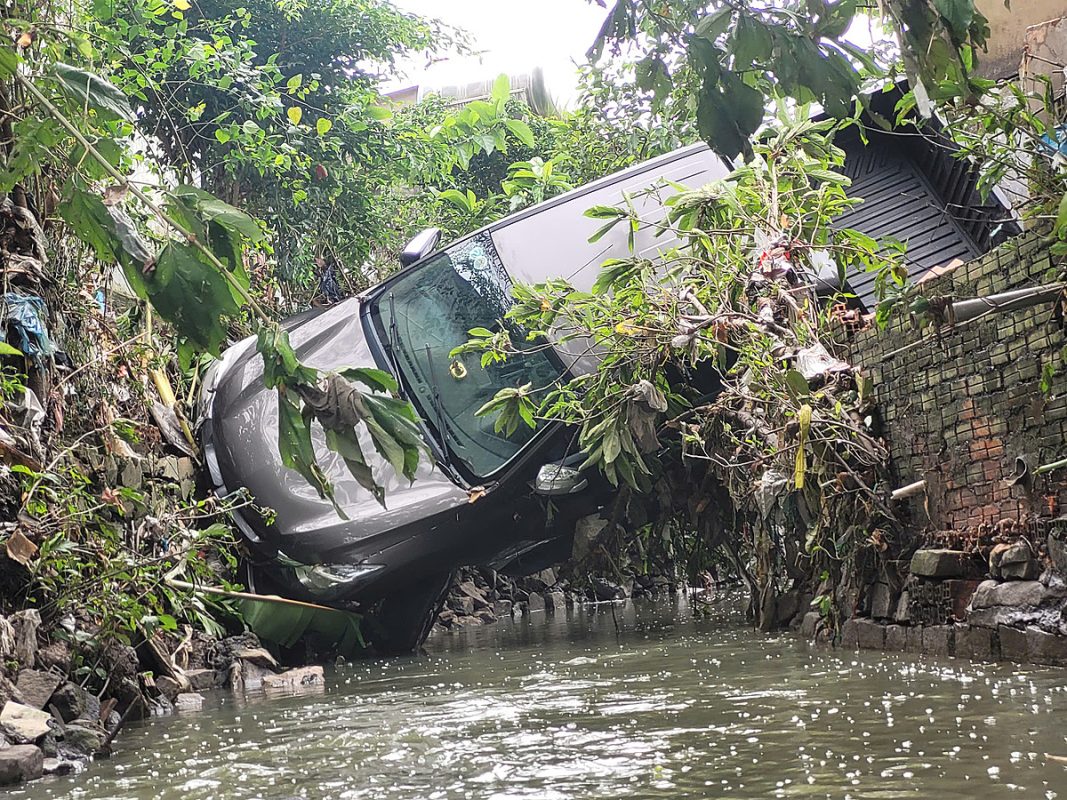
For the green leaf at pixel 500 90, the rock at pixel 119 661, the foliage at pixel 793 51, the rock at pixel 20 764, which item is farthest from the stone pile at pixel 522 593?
the foliage at pixel 793 51

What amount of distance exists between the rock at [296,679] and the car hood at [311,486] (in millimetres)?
943

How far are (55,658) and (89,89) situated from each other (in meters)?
3.72

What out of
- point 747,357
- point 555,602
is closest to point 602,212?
point 747,357

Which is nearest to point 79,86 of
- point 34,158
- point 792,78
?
point 34,158

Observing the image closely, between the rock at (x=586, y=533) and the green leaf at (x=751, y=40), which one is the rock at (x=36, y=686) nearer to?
the green leaf at (x=751, y=40)

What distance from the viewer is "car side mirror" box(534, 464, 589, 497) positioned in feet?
26.2

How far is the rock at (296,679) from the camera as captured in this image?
7023 mm

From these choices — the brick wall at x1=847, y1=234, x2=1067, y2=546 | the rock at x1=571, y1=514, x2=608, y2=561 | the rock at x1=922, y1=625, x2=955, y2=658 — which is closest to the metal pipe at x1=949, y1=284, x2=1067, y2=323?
the brick wall at x1=847, y1=234, x2=1067, y2=546

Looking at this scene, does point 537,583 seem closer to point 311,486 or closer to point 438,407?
point 438,407

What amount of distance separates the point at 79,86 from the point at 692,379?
6321mm

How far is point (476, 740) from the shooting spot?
164 inches

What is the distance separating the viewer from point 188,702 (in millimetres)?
6309

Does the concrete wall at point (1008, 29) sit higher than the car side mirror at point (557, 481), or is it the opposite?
the concrete wall at point (1008, 29)

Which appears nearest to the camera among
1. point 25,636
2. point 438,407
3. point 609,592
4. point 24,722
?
point 24,722
